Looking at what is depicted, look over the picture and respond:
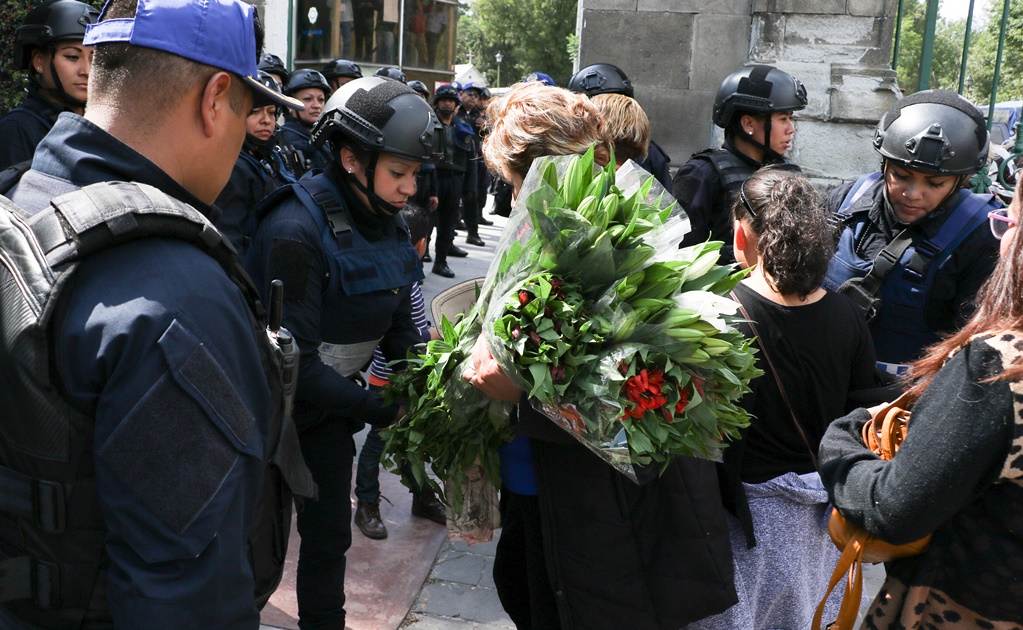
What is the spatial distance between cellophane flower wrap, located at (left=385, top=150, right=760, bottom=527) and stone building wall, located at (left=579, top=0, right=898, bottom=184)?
4847mm

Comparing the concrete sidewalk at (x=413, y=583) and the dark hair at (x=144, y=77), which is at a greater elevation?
the dark hair at (x=144, y=77)

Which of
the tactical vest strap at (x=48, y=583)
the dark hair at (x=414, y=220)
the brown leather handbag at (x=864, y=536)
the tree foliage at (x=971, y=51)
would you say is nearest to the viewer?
the tactical vest strap at (x=48, y=583)

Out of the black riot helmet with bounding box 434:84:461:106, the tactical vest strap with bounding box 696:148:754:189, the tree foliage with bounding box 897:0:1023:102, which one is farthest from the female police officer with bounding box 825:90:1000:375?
the black riot helmet with bounding box 434:84:461:106

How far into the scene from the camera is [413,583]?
377 cm

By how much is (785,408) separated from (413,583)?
77.1 inches

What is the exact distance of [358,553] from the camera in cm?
402

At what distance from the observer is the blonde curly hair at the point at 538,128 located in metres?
2.51

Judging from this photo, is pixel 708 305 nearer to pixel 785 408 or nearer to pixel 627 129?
pixel 785 408

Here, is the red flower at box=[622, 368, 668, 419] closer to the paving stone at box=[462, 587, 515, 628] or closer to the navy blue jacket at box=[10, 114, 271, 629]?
the navy blue jacket at box=[10, 114, 271, 629]

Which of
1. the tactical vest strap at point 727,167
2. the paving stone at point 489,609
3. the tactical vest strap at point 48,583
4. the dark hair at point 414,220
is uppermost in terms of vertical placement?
the tactical vest strap at point 727,167

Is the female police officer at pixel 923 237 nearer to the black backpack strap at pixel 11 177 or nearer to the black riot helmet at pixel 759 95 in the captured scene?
the black riot helmet at pixel 759 95

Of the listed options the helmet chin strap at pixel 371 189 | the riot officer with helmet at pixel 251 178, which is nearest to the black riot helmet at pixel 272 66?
the riot officer with helmet at pixel 251 178

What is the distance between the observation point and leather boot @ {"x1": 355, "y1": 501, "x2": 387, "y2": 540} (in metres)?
4.15

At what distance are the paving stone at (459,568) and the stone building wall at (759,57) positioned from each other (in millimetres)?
3958
